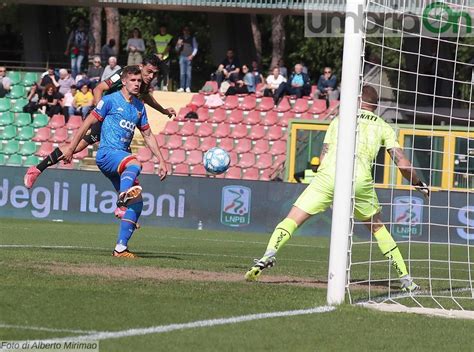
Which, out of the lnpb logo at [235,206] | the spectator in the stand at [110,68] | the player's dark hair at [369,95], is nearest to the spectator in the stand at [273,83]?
the spectator in the stand at [110,68]

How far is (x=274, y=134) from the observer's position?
99.8 ft

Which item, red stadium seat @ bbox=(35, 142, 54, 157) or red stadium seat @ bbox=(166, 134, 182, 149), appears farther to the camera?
red stadium seat @ bbox=(35, 142, 54, 157)

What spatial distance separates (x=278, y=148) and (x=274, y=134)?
2.23 feet

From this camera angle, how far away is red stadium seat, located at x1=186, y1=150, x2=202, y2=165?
97.6 ft

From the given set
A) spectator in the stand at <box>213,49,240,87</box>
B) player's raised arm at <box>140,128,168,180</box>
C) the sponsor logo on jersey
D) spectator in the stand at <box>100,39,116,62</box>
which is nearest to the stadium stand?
spectator in the stand at <box>213,49,240,87</box>

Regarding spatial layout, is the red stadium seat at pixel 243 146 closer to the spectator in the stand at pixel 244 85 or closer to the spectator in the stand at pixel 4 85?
the spectator in the stand at pixel 244 85

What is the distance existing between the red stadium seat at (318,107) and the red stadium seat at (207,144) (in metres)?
2.79

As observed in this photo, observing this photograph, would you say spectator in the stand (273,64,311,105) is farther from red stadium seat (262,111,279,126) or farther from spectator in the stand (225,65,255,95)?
spectator in the stand (225,65,255,95)

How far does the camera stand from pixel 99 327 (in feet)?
24.3

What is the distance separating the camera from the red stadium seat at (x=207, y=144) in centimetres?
3042

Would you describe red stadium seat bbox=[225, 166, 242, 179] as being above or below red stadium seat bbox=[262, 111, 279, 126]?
below

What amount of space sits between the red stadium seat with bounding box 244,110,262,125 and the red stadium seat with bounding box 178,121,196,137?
1500mm

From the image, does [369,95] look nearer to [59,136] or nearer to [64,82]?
[59,136]

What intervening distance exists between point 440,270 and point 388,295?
18.5 ft
